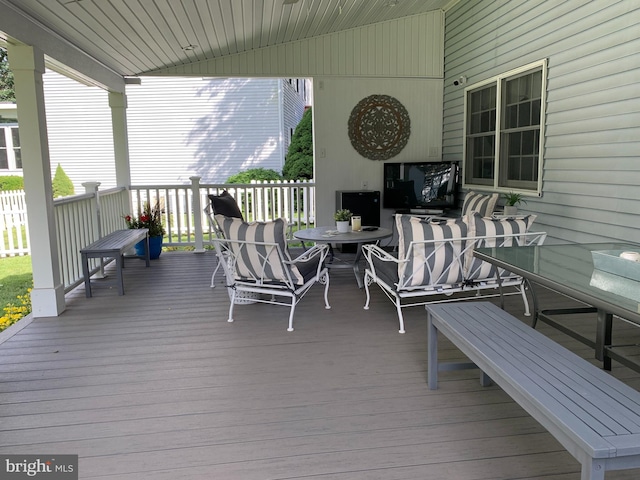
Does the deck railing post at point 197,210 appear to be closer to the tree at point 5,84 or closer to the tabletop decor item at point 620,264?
the tabletop decor item at point 620,264

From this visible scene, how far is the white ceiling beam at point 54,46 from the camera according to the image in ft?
12.1

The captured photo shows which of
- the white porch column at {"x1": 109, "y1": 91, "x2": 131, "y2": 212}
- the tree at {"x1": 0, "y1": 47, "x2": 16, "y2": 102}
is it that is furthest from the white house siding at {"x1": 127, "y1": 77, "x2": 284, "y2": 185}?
the tree at {"x1": 0, "y1": 47, "x2": 16, "y2": 102}

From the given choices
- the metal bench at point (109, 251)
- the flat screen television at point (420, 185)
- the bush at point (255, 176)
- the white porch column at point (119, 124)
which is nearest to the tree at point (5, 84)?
the bush at point (255, 176)

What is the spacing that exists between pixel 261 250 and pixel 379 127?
4.53 m

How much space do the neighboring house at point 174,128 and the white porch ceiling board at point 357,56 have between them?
417 centimetres

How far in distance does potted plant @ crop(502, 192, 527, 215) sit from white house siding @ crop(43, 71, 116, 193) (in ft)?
31.8

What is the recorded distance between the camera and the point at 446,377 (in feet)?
9.87

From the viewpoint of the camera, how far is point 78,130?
37.5ft

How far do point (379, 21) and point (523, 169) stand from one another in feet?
11.4

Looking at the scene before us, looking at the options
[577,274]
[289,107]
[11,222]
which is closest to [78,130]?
[11,222]

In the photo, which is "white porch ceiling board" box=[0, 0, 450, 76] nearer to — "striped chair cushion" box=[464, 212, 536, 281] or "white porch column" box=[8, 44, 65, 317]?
"white porch column" box=[8, 44, 65, 317]

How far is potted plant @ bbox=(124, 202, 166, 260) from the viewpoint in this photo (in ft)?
22.7

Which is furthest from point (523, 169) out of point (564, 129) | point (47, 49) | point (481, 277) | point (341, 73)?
point (47, 49)

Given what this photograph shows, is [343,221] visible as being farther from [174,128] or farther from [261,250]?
[174,128]
